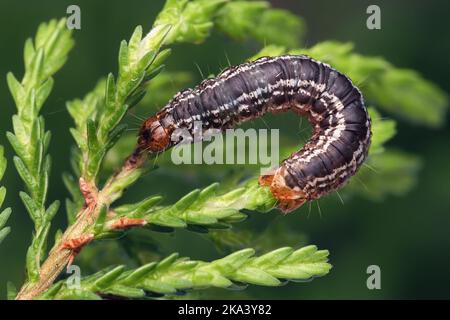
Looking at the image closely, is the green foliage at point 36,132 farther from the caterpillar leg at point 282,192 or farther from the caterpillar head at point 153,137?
the caterpillar leg at point 282,192

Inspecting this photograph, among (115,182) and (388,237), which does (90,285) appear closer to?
(115,182)

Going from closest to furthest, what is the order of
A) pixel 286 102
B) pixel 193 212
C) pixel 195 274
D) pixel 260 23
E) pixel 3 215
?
pixel 3 215
pixel 195 274
pixel 193 212
pixel 286 102
pixel 260 23

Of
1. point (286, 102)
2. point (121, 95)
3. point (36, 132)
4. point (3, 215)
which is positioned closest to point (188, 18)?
point (121, 95)

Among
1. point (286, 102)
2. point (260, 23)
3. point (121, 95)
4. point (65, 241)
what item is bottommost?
point (65, 241)

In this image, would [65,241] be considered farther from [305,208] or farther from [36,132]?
[305,208]

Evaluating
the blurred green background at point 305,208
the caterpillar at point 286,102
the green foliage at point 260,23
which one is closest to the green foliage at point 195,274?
the caterpillar at point 286,102

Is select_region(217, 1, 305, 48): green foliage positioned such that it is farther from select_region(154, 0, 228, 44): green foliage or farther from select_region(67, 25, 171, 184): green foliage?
select_region(67, 25, 171, 184): green foliage
